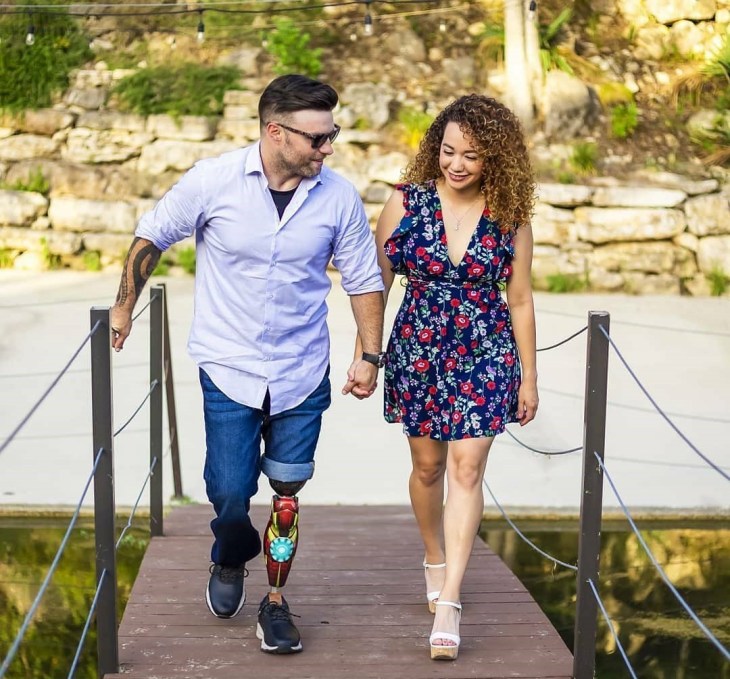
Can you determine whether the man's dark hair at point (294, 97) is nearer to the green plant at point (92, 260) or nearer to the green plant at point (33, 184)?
the green plant at point (92, 260)

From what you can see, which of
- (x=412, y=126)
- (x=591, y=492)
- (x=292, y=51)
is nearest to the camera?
(x=591, y=492)

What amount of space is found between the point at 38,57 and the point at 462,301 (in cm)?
963

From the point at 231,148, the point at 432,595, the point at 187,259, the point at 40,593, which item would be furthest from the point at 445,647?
the point at 231,148

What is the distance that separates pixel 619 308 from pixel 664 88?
3.45 metres

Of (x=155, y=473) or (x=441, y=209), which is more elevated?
(x=441, y=209)

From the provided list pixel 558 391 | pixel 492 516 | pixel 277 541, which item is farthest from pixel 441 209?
pixel 558 391

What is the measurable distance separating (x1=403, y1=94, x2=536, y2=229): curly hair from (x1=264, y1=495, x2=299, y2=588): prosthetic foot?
896 mm

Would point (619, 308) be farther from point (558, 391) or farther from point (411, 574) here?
point (411, 574)

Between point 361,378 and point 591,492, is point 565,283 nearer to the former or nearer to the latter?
point 361,378

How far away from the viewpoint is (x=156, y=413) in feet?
13.3

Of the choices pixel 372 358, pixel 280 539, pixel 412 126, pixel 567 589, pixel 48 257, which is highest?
pixel 372 358

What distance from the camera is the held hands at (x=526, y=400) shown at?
309 centimetres

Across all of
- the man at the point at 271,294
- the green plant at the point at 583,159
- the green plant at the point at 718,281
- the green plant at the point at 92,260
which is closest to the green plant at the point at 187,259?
the green plant at the point at 92,260

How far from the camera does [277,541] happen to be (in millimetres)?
3084
